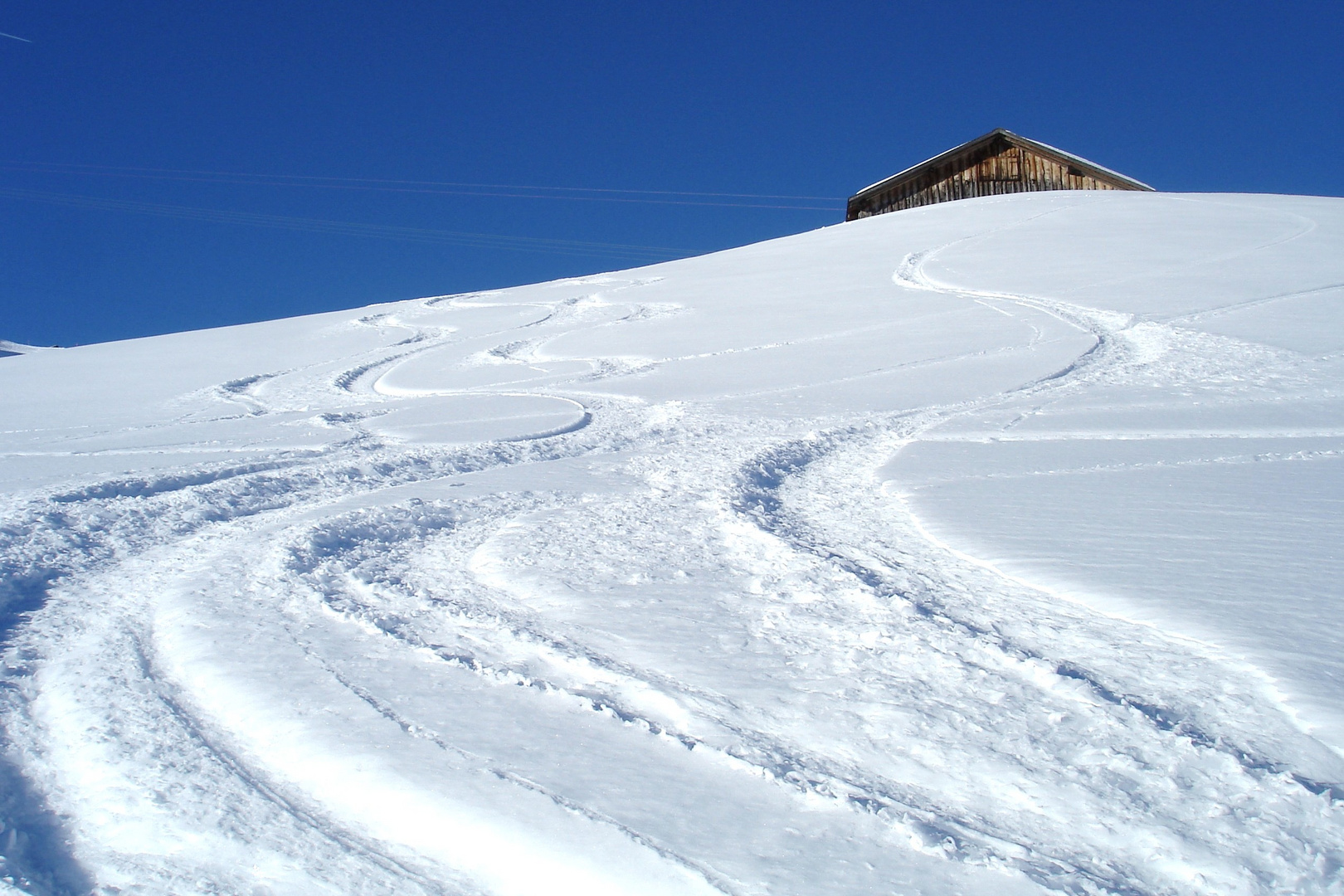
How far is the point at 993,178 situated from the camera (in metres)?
20.8

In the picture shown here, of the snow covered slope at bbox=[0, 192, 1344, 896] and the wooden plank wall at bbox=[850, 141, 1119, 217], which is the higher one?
the wooden plank wall at bbox=[850, 141, 1119, 217]

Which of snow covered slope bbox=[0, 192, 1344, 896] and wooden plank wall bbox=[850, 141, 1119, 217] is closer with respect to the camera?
snow covered slope bbox=[0, 192, 1344, 896]

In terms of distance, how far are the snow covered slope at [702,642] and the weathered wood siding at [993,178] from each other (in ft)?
53.5

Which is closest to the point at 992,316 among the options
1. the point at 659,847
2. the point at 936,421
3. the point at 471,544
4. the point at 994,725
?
the point at 936,421

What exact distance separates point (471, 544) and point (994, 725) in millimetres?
1930

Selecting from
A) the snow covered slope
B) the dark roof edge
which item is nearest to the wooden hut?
the dark roof edge

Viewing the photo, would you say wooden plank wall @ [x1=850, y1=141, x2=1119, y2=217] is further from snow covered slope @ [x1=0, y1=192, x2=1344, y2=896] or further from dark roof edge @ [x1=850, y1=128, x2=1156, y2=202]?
snow covered slope @ [x1=0, y1=192, x2=1344, y2=896]

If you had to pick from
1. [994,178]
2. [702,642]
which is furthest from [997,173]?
[702,642]

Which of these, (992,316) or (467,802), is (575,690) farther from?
(992,316)

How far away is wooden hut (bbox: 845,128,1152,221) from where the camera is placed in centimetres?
2030

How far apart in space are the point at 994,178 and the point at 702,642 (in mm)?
21181

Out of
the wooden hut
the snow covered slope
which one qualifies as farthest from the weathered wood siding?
the snow covered slope

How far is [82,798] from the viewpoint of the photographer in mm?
1688

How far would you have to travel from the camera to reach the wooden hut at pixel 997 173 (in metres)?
20.3
